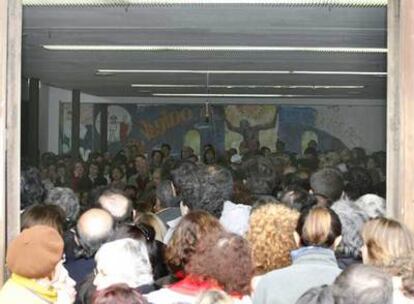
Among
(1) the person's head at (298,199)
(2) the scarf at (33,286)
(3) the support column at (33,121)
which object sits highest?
(3) the support column at (33,121)

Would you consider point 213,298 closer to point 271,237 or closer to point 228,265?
point 228,265

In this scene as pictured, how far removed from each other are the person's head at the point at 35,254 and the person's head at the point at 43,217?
1107 millimetres

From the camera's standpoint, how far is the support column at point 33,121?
1363 cm

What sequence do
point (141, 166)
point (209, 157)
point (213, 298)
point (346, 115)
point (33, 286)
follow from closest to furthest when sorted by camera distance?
point (213, 298)
point (33, 286)
point (141, 166)
point (209, 157)
point (346, 115)

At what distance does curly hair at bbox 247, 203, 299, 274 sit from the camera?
432 cm

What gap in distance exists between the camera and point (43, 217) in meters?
4.79

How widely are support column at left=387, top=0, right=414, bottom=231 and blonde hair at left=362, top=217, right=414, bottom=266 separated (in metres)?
0.51

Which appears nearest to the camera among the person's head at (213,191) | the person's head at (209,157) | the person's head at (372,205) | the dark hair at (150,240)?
the dark hair at (150,240)

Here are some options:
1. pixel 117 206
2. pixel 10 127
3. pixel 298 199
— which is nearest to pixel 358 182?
pixel 298 199

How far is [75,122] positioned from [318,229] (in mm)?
12941

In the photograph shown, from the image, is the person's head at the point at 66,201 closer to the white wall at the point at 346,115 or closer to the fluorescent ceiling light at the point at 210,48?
the fluorescent ceiling light at the point at 210,48

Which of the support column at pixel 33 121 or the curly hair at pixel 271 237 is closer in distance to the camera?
the curly hair at pixel 271 237

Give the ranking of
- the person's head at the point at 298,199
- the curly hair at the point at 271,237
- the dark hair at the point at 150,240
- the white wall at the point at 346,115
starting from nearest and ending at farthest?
the curly hair at the point at 271,237, the dark hair at the point at 150,240, the person's head at the point at 298,199, the white wall at the point at 346,115

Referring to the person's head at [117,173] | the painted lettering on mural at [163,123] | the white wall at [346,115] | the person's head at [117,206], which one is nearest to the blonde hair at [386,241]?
the person's head at [117,206]
